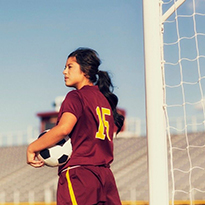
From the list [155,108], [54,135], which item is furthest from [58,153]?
[155,108]

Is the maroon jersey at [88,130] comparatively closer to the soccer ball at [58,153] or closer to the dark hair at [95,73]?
the soccer ball at [58,153]

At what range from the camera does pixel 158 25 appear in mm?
2963

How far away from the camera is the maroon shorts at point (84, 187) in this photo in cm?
249

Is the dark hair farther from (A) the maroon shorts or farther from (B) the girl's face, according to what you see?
(A) the maroon shorts

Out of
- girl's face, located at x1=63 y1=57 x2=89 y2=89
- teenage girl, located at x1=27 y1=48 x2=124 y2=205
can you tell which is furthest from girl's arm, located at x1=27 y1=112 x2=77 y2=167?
girl's face, located at x1=63 y1=57 x2=89 y2=89

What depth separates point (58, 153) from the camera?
8.53 feet

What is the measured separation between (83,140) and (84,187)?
0.28 metres

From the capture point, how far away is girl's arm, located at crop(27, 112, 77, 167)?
2498 mm

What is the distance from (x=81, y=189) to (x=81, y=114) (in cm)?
44

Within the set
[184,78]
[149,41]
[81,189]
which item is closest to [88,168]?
[81,189]

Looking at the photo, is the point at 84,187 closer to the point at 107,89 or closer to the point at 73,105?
→ the point at 73,105

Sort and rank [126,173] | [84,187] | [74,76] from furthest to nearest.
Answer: [126,173], [74,76], [84,187]

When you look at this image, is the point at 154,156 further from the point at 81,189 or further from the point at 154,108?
the point at 81,189

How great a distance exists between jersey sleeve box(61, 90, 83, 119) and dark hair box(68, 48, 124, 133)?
9.6 inches
